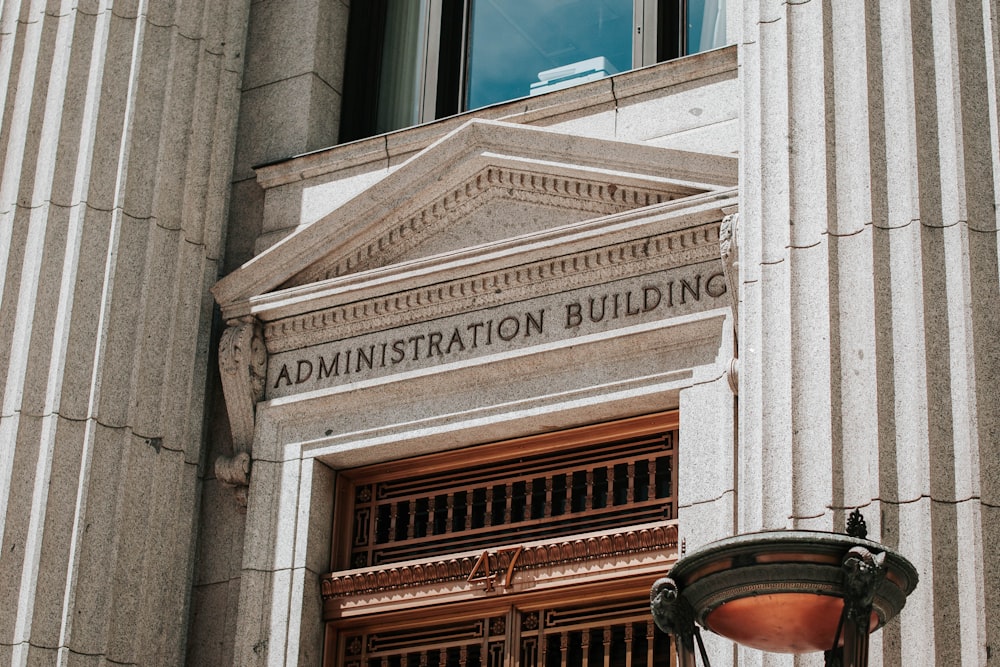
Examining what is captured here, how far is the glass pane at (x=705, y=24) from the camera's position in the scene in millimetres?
15273

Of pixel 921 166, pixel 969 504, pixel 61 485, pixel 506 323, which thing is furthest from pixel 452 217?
pixel 969 504

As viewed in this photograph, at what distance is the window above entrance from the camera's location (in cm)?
1566

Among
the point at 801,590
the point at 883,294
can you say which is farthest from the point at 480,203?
the point at 801,590

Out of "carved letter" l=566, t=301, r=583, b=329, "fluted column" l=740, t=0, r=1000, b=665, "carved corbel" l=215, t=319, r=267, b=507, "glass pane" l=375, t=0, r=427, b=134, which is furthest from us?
"glass pane" l=375, t=0, r=427, b=134

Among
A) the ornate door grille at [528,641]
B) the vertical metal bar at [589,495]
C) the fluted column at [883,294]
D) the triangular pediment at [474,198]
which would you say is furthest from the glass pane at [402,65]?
the fluted column at [883,294]

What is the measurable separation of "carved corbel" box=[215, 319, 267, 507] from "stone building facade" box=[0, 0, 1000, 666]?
0.02 meters

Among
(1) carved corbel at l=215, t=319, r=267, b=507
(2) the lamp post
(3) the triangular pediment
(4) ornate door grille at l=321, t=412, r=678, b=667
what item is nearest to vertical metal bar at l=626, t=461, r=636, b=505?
(4) ornate door grille at l=321, t=412, r=678, b=667

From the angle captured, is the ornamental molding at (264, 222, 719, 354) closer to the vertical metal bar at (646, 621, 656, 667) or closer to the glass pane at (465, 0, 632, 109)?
the glass pane at (465, 0, 632, 109)

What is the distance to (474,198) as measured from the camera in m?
15.0

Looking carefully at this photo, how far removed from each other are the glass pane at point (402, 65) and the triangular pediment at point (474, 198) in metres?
1.78

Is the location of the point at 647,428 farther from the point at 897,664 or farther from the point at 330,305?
the point at 897,664

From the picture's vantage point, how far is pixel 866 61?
12.0m

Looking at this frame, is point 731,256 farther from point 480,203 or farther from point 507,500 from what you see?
point 480,203

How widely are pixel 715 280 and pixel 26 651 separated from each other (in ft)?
16.6
